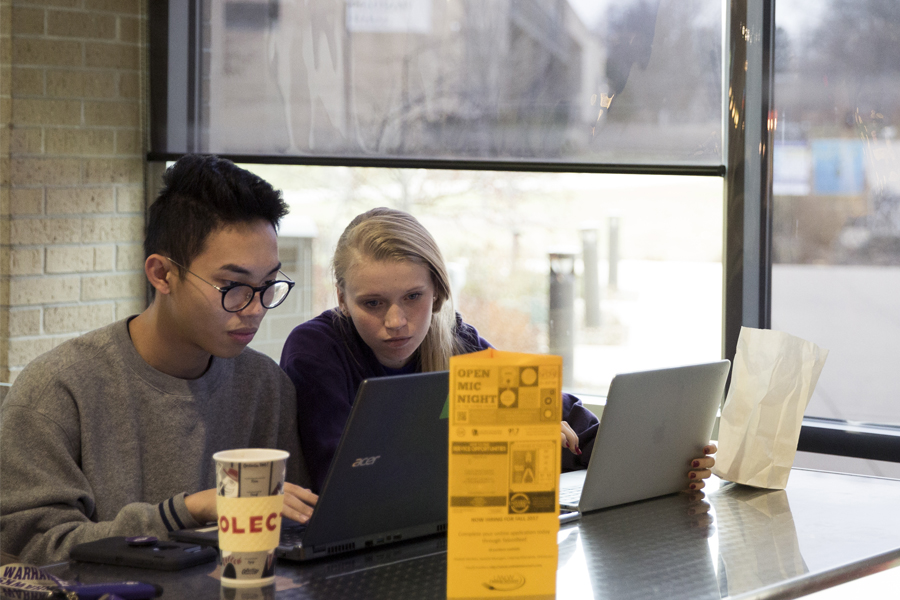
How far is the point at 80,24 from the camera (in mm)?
2885

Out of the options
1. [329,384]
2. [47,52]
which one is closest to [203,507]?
[329,384]

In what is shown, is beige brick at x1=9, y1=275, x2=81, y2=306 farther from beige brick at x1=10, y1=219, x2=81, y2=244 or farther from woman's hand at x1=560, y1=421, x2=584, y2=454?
woman's hand at x1=560, y1=421, x2=584, y2=454

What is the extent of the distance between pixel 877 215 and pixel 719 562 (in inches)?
52.3

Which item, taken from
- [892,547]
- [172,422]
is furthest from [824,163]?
[172,422]

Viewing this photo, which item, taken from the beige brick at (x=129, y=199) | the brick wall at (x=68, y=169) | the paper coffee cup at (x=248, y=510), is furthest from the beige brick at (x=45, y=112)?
the paper coffee cup at (x=248, y=510)

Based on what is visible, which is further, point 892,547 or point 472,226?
point 472,226

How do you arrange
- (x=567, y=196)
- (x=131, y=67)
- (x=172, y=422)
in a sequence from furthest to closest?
(x=131, y=67), (x=567, y=196), (x=172, y=422)

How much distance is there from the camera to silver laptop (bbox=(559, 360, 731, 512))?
1372 millimetres

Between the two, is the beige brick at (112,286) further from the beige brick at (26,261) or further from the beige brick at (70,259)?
the beige brick at (26,261)

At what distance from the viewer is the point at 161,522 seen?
4.02 ft

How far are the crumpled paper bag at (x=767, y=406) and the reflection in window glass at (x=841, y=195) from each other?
746 millimetres

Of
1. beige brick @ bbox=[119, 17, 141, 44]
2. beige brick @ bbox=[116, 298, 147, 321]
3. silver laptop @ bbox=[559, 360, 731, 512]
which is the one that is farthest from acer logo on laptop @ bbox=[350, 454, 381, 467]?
beige brick @ bbox=[119, 17, 141, 44]

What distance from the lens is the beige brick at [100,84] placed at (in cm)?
292

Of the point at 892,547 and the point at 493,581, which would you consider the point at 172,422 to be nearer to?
the point at 493,581
